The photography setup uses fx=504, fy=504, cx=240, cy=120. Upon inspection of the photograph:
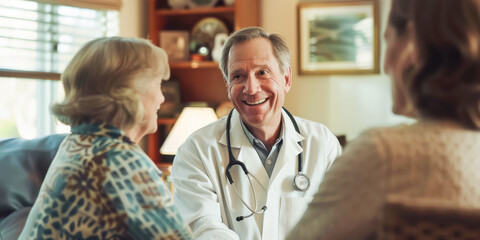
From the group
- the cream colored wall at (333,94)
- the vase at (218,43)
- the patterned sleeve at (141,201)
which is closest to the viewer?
the patterned sleeve at (141,201)

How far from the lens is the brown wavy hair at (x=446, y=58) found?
763mm

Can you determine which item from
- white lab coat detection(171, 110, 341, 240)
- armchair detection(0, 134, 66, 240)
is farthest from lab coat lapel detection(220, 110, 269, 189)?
armchair detection(0, 134, 66, 240)

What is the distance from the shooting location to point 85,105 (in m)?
1.03

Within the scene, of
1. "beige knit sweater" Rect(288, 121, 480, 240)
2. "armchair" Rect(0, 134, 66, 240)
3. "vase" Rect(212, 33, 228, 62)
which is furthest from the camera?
"vase" Rect(212, 33, 228, 62)

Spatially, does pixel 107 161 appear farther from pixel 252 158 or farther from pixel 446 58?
pixel 252 158

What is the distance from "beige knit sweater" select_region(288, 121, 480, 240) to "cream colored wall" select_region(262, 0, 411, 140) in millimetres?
2982

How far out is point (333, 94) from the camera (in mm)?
3807

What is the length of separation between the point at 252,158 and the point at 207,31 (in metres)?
2.05

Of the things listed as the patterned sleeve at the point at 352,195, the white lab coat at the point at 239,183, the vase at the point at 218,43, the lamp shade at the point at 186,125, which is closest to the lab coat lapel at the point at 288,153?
the white lab coat at the point at 239,183

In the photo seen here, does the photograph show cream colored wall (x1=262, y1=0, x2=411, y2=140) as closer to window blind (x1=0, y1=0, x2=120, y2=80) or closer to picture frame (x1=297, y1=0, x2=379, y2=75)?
picture frame (x1=297, y1=0, x2=379, y2=75)

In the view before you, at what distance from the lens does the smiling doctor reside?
1712 millimetres

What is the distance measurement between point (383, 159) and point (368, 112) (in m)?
3.08

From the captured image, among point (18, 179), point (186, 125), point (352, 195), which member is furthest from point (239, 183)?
point (186, 125)

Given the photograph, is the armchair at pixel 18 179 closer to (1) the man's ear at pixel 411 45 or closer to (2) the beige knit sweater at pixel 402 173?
(2) the beige knit sweater at pixel 402 173
